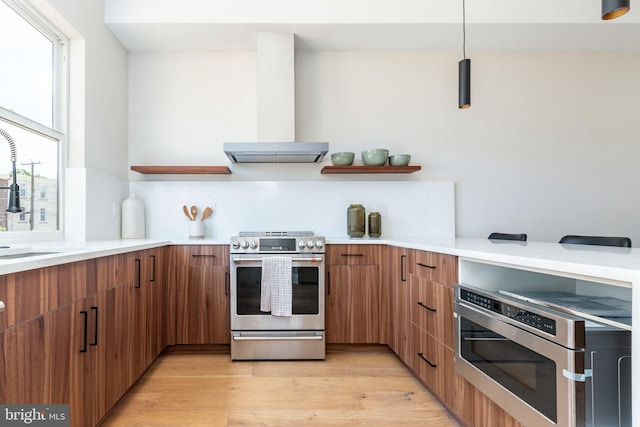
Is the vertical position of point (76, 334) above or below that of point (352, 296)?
above

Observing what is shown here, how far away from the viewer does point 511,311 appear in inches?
47.0

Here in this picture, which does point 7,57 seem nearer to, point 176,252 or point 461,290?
Answer: point 176,252

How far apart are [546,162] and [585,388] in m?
2.89

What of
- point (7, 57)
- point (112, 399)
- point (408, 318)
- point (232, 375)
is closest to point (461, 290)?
point (408, 318)

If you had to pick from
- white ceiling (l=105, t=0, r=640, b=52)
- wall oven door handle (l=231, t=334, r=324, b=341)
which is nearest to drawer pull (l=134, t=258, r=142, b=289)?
wall oven door handle (l=231, t=334, r=324, b=341)

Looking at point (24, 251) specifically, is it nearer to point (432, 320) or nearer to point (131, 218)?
point (131, 218)

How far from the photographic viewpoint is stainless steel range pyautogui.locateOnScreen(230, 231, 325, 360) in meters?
2.46

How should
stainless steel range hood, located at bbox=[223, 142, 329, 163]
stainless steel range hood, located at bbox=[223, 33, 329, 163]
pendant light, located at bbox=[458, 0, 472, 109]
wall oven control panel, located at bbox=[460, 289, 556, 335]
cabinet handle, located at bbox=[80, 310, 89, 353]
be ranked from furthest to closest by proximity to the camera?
stainless steel range hood, located at bbox=[223, 33, 329, 163]
stainless steel range hood, located at bbox=[223, 142, 329, 163]
pendant light, located at bbox=[458, 0, 472, 109]
cabinet handle, located at bbox=[80, 310, 89, 353]
wall oven control panel, located at bbox=[460, 289, 556, 335]

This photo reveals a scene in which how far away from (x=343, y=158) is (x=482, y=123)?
1407 mm

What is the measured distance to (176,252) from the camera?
255 cm

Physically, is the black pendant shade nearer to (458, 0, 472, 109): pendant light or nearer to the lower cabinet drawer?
(458, 0, 472, 109): pendant light

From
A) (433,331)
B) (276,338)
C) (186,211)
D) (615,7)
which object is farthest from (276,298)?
(615,7)

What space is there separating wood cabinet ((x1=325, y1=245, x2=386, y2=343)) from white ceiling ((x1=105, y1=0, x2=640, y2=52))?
1.77 m

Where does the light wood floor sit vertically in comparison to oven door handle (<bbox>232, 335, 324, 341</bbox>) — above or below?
below
